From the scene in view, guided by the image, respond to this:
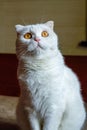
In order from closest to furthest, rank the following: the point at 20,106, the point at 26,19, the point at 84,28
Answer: the point at 20,106 → the point at 84,28 → the point at 26,19

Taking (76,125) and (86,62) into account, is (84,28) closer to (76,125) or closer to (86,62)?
(86,62)

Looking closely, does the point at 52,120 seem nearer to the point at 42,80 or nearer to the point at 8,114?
the point at 42,80

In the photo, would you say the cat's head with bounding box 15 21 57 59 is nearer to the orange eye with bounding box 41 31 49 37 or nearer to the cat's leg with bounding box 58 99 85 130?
the orange eye with bounding box 41 31 49 37

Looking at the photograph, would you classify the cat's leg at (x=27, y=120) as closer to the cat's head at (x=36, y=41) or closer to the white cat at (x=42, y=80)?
the white cat at (x=42, y=80)

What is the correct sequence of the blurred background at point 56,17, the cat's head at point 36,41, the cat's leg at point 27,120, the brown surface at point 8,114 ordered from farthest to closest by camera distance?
the blurred background at point 56,17
the brown surface at point 8,114
the cat's leg at point 27,120
the cat's head at point 36,41

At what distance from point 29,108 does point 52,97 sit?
0.34 ft

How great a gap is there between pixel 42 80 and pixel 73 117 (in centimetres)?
21

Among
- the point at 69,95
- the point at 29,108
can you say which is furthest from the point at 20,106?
the point at 69,95

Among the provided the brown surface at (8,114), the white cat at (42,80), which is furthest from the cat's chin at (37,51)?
the brown surface at (8,114)

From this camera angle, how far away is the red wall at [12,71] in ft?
7.42

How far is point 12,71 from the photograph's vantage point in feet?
8.53

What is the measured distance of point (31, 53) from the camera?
1.15 meters

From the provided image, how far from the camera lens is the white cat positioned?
1.14 m

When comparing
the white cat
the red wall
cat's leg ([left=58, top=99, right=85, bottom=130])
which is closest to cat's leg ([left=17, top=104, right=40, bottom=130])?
the white cat
